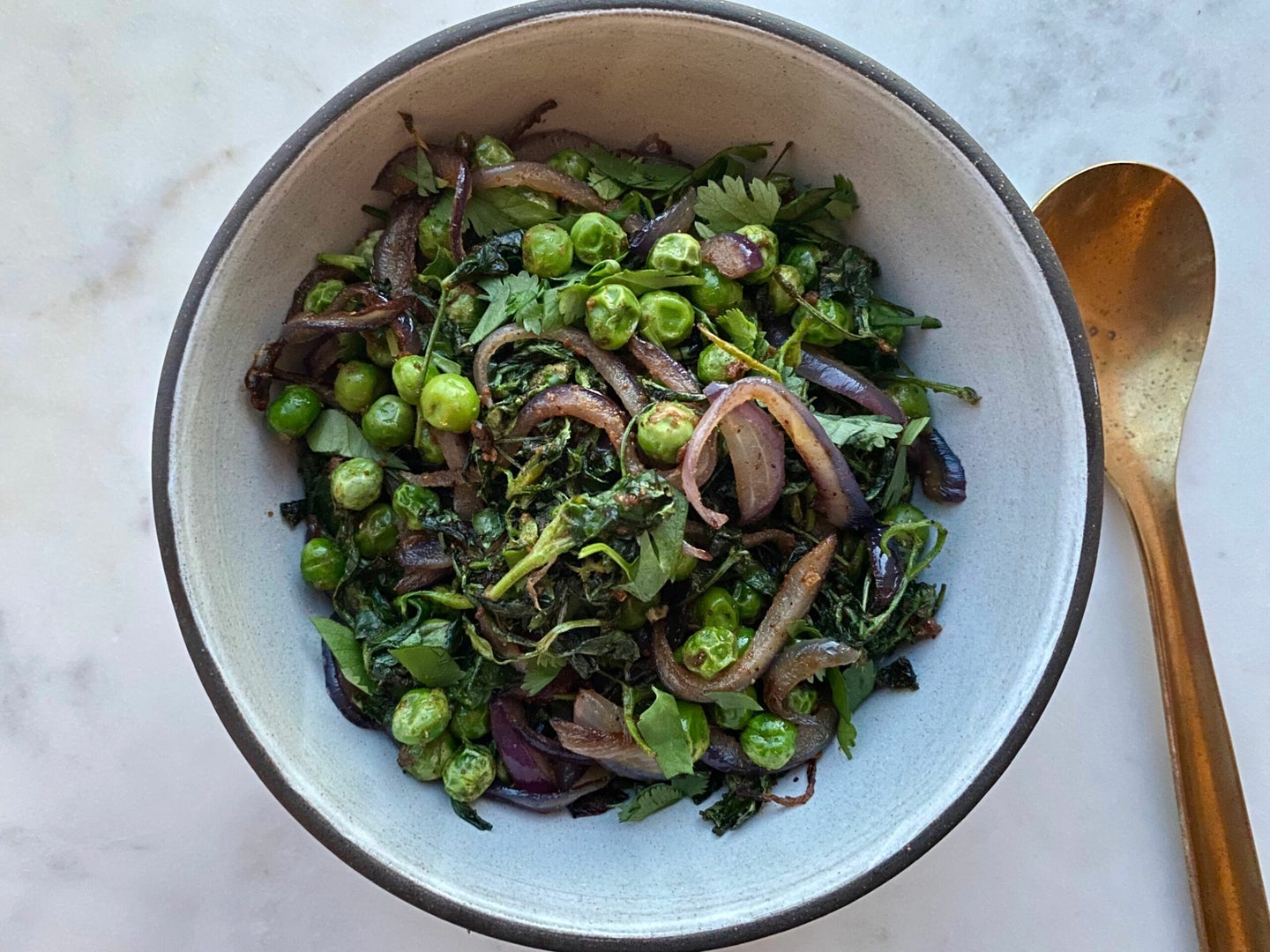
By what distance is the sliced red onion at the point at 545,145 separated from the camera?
3109 millimetres

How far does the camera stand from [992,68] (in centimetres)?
351

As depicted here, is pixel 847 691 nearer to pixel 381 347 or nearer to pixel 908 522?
pixel 908 522

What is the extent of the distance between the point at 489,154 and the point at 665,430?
1139 millimetres

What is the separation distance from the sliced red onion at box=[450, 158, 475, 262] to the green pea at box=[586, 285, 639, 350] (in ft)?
1.66

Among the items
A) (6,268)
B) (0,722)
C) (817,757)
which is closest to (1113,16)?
(817,757)

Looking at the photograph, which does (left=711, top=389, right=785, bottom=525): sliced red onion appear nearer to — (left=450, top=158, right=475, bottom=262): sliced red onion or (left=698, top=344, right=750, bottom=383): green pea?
(left=698, top=344, right=750, bottom=383): green pea

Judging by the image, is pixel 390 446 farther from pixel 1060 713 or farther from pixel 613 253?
pixel 1060 713

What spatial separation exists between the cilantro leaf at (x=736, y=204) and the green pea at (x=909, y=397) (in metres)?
0.70

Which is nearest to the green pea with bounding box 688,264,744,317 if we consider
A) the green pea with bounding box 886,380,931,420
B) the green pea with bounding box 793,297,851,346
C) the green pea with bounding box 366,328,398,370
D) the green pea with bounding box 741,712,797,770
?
the green pea with bounding box 793,297,851,346

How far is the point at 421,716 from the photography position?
2863 mm

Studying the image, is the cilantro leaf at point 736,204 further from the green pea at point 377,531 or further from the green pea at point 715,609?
the green pea at point 377,531

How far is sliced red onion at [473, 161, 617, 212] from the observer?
9.79 feet

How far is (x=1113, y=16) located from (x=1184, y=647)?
2397 millimetres

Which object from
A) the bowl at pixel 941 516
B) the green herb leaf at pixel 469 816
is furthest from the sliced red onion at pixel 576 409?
the green herb leaf at pixel 469 816
